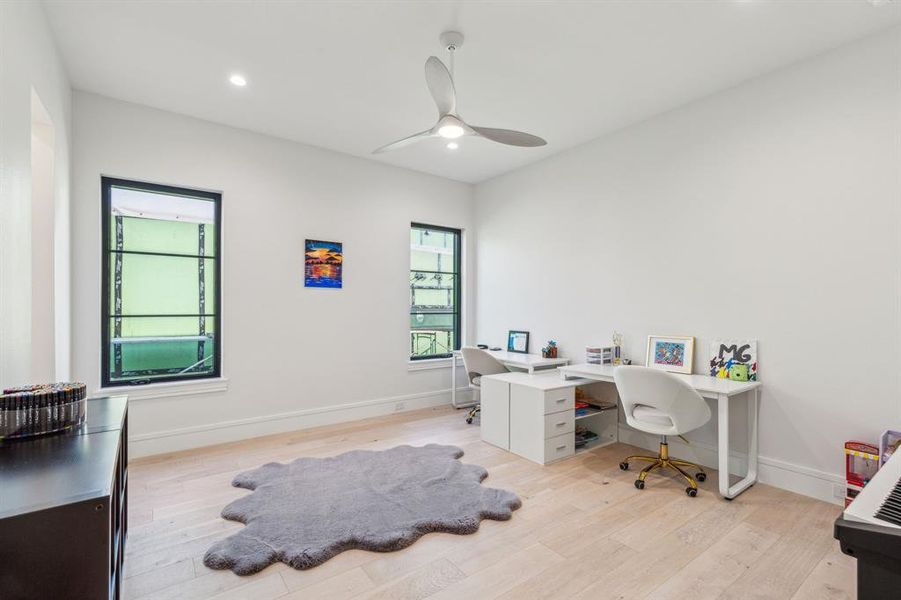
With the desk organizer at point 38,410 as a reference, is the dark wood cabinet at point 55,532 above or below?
below

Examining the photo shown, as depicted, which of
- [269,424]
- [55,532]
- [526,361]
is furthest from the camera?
[526,361]

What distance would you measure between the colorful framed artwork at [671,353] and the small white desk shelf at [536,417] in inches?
23.9

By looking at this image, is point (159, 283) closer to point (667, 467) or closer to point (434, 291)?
point (434, 291)

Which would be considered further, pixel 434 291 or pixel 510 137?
pixel 434 291

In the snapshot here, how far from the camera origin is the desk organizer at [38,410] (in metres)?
1.36

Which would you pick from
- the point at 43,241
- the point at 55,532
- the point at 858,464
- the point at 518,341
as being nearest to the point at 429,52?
the point at 43,241

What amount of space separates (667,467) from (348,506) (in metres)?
2.28

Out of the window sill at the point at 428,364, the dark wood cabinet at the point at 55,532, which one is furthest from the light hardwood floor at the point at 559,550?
the window sill at the point at 428,364

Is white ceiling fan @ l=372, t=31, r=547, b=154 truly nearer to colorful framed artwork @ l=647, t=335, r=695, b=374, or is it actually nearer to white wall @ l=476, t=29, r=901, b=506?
white wall @ l=476, t=29, r=901, b=506

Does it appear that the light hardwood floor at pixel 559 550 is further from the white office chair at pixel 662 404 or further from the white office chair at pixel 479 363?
the white office chair at pixel 479 363

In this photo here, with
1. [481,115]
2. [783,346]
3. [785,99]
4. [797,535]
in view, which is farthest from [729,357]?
[481,115]

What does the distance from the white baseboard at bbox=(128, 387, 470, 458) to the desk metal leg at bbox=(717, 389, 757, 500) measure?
3145 millimetres

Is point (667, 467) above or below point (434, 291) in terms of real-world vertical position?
below

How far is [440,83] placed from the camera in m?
2.31
